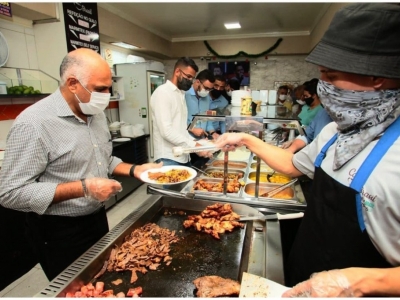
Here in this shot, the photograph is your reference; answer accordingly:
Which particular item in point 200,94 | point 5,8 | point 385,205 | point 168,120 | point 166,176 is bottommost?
point 166,176

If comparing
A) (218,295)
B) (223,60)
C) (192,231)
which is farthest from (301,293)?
(223,60)

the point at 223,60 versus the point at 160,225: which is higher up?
the point at 223,60

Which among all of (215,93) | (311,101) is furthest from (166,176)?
(215,93)

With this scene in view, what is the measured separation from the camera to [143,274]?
48.4 inches

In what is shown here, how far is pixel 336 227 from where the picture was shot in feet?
3.49

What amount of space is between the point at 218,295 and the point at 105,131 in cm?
134

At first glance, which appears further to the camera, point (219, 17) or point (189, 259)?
point (219, 17)

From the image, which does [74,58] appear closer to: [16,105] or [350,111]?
[350,111]

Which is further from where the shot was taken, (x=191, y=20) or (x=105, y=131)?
(x=191, y=20)

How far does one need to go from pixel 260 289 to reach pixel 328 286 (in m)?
0.25

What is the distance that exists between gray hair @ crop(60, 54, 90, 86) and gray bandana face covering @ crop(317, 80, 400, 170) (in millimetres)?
1307

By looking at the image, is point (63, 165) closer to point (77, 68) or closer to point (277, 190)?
point (77, 68)

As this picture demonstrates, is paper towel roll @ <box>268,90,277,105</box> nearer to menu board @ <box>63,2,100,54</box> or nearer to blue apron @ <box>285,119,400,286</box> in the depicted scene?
blue apron @ <box>285,119,400,286</box>

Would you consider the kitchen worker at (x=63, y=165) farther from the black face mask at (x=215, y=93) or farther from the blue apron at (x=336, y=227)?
the black face mask at (x=215, y=93)
